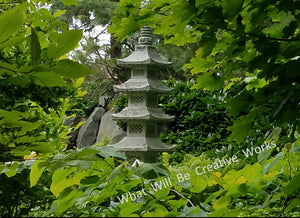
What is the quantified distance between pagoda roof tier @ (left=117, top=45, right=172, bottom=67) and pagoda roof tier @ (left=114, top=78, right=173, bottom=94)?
356mm

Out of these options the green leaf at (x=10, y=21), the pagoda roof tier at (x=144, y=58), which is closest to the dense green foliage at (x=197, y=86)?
the green leaf at (x=10, y=21)

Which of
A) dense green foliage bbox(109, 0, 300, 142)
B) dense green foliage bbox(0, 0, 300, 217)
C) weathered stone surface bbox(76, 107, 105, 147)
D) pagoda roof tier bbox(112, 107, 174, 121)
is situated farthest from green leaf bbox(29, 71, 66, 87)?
weathered stone surface bbox(76, 107, 105, 147)

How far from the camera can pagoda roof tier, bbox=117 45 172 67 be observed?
7.76 m

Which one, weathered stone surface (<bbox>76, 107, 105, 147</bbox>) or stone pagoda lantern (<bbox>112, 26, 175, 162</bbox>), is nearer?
stone pagoda lantern (<bbox>112, 26, 175, 162</bbox>)

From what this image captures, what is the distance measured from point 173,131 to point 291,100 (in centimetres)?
854

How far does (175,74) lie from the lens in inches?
587

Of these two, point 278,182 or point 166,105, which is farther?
point 166,105

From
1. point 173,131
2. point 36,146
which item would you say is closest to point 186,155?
point 173,131

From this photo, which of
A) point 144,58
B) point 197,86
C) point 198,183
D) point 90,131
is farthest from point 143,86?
point 198,183

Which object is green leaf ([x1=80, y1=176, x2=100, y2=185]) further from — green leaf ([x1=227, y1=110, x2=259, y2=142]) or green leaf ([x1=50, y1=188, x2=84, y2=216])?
green leaf ([x1=227, y1=110, x2=259, y2=142])

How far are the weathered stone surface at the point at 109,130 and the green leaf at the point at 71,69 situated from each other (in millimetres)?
10064

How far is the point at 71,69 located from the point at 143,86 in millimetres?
6952

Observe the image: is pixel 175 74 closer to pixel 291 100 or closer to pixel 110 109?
pixel 110 109

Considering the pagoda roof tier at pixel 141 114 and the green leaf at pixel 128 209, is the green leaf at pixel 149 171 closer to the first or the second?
the green leaf at pixel 128 209
